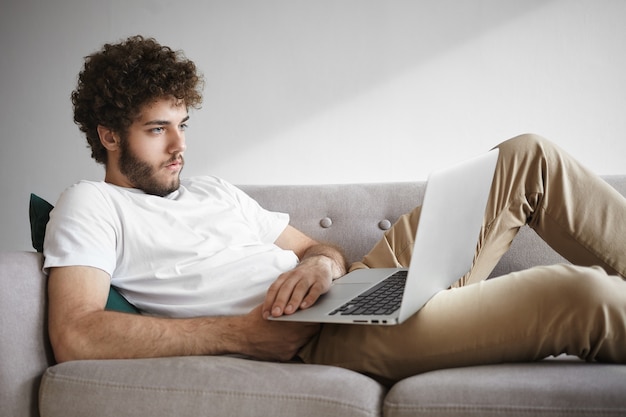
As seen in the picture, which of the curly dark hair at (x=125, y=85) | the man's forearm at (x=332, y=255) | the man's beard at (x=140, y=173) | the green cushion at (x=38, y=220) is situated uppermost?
the curly dark hair at (x=125, y=85)

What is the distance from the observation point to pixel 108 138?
6.02ft

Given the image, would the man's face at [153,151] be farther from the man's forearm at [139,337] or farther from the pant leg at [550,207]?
the pant leg at [550,207]

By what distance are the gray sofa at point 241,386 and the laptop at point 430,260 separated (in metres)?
0.13

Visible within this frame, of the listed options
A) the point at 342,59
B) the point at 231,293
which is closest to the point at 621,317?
the point at 231,293

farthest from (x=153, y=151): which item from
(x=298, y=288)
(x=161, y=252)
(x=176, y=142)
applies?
(x=298, y=288)

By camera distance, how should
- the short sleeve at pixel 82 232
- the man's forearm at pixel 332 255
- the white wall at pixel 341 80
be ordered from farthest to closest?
the white wall at pixel 341 80 → the man's forearm at pixel 332 255 → the short sleeve at pixel 82 232

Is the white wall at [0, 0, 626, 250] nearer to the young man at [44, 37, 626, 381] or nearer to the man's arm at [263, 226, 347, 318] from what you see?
the young man at [44, 37, 626, 381]

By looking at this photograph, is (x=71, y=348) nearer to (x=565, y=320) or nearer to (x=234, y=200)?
(x=234, y=200)

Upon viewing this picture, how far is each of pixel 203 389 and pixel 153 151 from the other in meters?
0.79

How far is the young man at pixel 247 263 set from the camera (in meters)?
1.21

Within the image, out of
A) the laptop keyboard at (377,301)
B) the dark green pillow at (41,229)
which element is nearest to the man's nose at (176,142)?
the dark green pillow at (41,229)

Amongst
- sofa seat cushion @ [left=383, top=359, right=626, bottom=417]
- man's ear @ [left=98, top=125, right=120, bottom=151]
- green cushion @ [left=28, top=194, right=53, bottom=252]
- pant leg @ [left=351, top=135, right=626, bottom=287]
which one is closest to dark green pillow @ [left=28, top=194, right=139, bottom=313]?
green cushion @ [left=28, top=194, right=53, bottom=252]

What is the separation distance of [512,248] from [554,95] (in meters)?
0.83

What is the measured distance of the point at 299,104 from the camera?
268 cm
